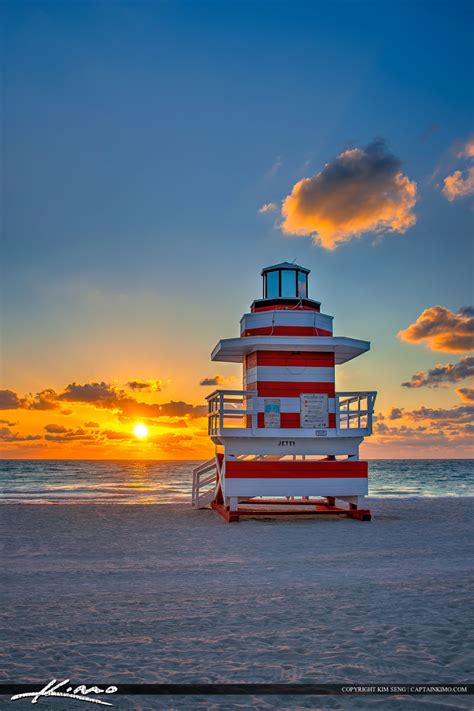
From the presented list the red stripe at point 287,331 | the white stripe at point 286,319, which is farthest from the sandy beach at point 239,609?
the white stripe at point 286,319

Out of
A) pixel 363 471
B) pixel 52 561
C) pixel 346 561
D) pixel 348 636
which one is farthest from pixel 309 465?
pixel 348 636

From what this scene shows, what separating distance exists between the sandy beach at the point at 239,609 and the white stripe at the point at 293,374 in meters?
4.63

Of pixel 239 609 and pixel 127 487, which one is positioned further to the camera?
pixel 127 487

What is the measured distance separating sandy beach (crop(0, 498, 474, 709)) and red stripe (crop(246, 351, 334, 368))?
4.99 m

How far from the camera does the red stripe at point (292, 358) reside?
17656 mm

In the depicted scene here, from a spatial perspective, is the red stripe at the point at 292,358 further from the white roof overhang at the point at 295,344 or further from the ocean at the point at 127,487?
the ocean at the point at 127,487

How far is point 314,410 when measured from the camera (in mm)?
17578

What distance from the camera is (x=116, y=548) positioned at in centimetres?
1216

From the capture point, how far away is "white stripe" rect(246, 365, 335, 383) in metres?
17.6

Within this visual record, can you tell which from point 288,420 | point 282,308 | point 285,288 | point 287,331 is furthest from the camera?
point 285,288

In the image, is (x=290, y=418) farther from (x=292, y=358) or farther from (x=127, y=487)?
(x=127, y=487)

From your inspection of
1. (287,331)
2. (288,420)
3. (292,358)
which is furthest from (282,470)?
(287,331)

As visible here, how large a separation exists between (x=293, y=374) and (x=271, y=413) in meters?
1.24
